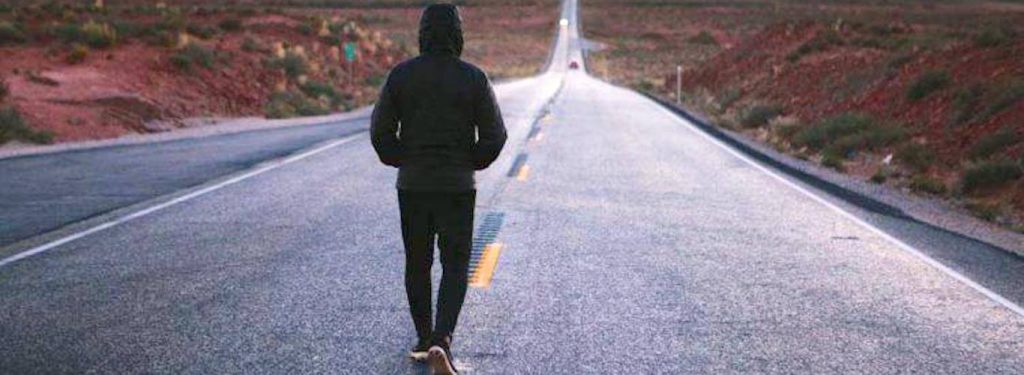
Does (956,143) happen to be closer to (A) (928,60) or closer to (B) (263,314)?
(A) (928,60)

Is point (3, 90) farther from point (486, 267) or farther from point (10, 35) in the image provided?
point (486, 267)

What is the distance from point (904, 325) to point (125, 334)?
4697mm

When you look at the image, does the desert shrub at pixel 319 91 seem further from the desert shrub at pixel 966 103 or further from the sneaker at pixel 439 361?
the sneaker at pixel 439 361

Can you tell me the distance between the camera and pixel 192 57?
108 ft

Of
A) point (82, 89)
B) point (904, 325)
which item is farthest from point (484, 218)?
point (82, 89)

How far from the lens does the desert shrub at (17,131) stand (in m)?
20.8

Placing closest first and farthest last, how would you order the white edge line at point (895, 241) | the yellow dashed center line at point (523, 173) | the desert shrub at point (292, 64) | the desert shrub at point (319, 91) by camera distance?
the white edge line at point (895, 241)
the yellow dashed center line at point (523, 173)
the desert shrub at point (319, 91)
the desert shrub at point (292, 64)

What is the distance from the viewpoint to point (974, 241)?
32.2 feet

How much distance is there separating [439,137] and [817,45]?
3553 centimetres

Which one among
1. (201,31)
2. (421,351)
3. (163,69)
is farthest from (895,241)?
(201,31)

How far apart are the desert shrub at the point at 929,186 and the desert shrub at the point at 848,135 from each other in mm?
3846

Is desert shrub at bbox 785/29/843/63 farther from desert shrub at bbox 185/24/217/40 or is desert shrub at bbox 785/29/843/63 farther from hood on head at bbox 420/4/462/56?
hood on head at bbox 420/4/462/56

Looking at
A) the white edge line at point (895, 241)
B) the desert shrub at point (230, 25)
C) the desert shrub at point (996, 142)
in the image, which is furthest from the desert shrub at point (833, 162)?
the desert shrub at point (230, 25)

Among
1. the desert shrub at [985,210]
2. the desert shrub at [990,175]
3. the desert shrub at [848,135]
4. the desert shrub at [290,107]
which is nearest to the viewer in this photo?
the desert shrub at [985,210]
